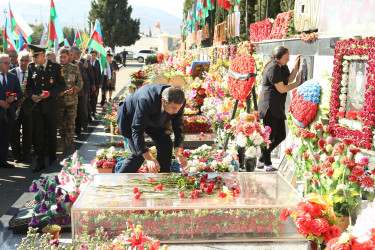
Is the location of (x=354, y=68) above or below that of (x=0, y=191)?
above

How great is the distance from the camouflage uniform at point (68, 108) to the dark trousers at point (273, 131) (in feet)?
12.9

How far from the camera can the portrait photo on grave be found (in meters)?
4.03

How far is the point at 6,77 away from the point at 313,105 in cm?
476

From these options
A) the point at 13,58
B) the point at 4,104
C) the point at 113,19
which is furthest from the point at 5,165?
the point at 113,19

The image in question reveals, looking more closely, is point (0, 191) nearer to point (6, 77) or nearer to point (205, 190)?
point (6, 77)

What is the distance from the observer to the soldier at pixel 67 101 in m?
8.00

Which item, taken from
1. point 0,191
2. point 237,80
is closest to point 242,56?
point 237,80

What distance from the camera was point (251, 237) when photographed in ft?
12.4

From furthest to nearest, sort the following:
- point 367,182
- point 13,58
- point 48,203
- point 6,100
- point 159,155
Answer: point 13,58 < point 6,100 < point 159,155 < point 48,203 < point 367,182

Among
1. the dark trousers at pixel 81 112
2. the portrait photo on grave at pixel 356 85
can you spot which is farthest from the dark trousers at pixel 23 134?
the portrait photo on grave at pixel 356 85

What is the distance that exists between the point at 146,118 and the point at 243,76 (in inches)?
97.6

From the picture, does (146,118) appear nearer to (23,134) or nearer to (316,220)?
(316,220)

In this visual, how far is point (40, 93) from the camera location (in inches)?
266

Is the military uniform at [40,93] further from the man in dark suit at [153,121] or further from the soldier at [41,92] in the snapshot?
the man in dark suit at [153,121]
